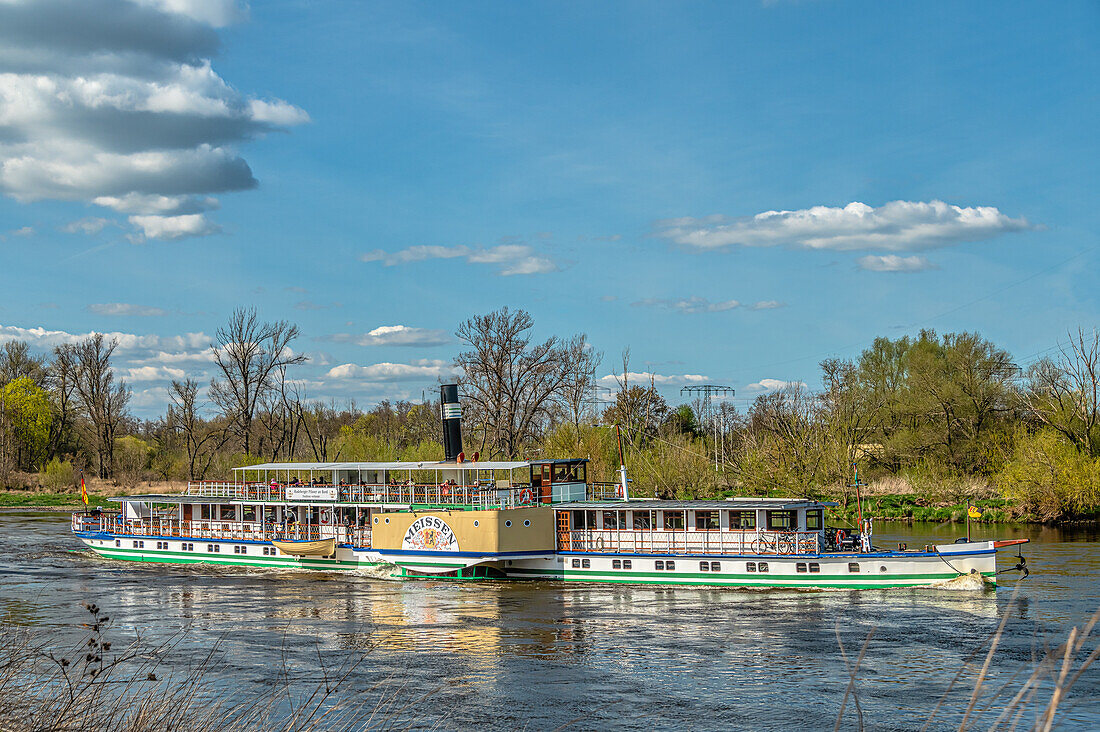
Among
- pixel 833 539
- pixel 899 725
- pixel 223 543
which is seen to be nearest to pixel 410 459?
pixel 223 543

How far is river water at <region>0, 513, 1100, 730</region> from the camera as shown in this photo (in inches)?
806

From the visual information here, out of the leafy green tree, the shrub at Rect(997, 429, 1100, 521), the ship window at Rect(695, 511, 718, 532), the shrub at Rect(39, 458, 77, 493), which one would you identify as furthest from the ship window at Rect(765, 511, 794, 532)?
the leafy green tree

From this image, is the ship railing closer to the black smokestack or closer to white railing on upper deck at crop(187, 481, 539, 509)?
white railing on upper deck at crop(187, 481, 539, 509)

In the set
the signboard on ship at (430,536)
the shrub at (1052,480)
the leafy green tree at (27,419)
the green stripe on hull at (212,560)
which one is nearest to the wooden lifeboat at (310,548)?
the green stripe on hull at (212,560)

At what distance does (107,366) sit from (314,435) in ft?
74.7

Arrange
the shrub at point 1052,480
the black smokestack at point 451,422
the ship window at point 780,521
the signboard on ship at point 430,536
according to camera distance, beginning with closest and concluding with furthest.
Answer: the ship window at point 780,521 → the signboard on ship at point 430,536 → the black smokestack at point 451,422 → the shrub at point 1052,480

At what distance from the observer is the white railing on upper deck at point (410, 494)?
40.8 m

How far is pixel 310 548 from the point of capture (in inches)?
1745

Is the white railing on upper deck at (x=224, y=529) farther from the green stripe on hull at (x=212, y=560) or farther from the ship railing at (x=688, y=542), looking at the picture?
the ship railing at (x=688, y=542)

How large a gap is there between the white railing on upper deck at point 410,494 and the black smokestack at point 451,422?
1953 mm

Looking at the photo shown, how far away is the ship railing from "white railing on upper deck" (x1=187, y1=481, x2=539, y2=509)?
2.74m

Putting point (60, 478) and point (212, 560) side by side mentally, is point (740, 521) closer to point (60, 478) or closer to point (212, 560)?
point (212, 560)

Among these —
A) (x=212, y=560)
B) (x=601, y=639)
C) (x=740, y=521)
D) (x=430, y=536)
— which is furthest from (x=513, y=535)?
(x=212, y=560)

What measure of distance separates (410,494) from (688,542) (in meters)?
13.3
